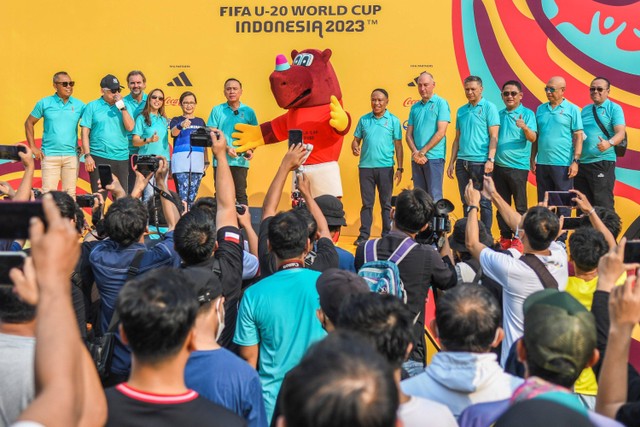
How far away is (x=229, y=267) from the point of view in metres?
3.13

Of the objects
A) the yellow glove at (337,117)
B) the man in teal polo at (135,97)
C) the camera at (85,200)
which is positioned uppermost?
the man in teal polo at (135,97)

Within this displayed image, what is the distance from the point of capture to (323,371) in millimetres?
1346

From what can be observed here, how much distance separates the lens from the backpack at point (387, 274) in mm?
3037

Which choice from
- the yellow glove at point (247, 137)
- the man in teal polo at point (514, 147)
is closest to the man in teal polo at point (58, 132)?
the yellow glove at point (247, 137)

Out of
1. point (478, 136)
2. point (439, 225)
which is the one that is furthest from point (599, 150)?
point (439, 225)

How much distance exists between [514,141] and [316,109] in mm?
2068

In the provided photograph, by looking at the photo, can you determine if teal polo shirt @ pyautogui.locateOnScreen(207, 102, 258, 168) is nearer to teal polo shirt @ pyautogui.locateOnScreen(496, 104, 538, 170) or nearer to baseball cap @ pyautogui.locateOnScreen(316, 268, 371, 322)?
teal polo shirt @ pyautogui.locateOnScreen(496, 104, 538, 170)

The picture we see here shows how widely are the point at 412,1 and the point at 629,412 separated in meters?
7.35

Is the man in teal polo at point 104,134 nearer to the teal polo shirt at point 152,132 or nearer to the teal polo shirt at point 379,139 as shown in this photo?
the teal polo shirt at point 152,132

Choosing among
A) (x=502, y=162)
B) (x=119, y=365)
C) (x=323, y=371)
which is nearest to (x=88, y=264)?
(x=119, y=365)

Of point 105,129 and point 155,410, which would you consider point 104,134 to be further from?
point 155,410

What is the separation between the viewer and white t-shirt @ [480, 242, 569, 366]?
10.7ft

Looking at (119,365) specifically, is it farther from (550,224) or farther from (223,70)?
(223,70)

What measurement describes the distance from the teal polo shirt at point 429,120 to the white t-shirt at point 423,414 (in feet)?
20.0
